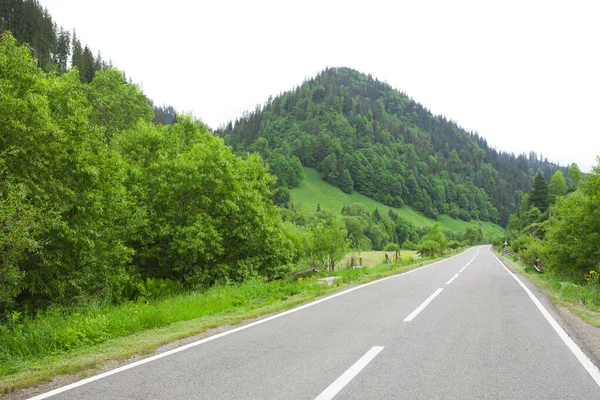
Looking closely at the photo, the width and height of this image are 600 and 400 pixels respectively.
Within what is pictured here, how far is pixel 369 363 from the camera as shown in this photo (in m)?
4.95

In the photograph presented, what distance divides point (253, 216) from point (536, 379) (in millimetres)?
16623

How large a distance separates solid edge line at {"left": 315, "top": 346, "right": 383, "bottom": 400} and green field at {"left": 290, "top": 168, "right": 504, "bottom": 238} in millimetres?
109717

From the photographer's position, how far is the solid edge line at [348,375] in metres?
3.91

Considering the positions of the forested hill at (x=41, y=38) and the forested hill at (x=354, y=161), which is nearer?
the forested hill at (x=41, y=38)

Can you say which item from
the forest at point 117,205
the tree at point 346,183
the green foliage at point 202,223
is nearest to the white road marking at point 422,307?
the forest at point 117,205

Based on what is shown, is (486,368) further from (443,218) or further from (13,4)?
(443,218)

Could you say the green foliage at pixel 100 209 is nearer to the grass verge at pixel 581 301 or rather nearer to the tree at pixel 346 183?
the grass verge at pixel 581 301

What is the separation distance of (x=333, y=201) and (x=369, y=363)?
13680 cm

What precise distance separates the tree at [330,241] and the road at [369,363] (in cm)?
1783

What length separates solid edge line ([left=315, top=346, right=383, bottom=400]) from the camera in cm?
391

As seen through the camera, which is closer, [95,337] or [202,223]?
[95,337]

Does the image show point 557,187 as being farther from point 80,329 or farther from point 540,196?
point 80,329

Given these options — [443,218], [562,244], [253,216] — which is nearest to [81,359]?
[253,216]

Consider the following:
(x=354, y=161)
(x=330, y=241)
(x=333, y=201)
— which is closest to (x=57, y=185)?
(x=330, y=241)
